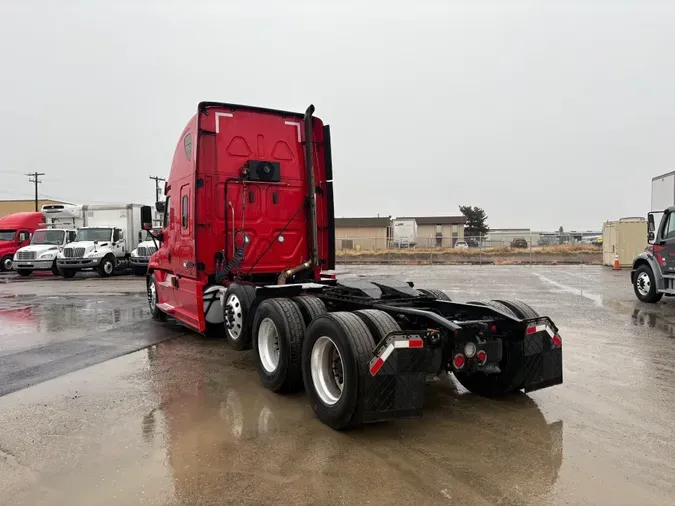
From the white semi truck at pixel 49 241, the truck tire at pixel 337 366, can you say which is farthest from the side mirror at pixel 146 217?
the white semi truck at pixel 49 241

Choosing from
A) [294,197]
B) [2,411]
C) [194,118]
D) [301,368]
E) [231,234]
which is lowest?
[2,411]

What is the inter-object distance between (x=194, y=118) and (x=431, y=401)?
17.2ft

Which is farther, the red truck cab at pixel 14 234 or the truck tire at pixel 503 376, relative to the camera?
the red truck cab at pixel 14 234

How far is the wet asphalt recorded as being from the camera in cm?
329

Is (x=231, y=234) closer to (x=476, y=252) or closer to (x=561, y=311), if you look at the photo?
(x=561, y=311)

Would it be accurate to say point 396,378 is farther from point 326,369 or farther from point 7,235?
point 7,235

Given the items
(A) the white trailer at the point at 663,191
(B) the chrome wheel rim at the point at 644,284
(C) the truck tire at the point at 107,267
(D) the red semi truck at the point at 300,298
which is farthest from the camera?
(C) the truck tire at the point at 107,267

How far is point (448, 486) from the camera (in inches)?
131

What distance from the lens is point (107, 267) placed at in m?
23.2

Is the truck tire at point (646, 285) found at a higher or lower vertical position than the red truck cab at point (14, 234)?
lower

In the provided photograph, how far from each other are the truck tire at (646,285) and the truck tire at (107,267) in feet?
68.2

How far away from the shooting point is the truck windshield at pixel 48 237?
24.5 metres

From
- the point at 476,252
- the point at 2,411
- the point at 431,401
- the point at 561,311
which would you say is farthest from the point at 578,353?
the point at 476,252

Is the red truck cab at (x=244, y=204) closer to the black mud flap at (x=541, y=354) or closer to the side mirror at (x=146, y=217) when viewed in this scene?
the side mirror at (x=146, y=217)
